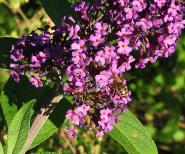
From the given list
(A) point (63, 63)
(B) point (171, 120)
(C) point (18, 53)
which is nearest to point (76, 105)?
(A) point (63, 63)

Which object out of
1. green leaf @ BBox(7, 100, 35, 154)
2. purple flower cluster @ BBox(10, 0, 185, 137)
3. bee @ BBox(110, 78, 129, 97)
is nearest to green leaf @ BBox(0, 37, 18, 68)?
purple flower cluster @ BBox(10, 0, 185, 137)

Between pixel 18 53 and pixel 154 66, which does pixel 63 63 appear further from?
pixel 154 66

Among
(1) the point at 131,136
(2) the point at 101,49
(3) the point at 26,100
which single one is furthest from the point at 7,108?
(2) the point at 101,49

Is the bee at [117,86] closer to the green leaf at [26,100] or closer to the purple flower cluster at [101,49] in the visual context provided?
the purple flower cluster at [101,49]

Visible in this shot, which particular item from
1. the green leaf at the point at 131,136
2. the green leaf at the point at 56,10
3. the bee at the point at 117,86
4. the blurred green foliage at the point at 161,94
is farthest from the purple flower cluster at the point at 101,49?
the blurred green foliage at the point at 161,94

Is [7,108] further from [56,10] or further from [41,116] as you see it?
[56,10]

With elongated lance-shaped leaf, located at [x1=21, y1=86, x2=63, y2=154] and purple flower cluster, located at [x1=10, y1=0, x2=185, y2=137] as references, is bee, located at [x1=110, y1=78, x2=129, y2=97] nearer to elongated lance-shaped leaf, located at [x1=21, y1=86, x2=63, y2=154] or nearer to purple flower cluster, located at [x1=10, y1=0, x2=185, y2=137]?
purple flower cluster, located at [x1=10, y1=0, x2=185, y2=137]
